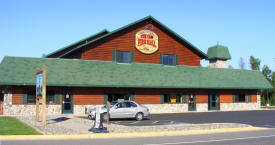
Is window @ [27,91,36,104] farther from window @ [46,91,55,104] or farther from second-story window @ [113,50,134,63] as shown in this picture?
second-story window @ [113,50,134,63]

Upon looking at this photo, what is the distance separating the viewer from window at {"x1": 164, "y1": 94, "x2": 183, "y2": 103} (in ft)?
114

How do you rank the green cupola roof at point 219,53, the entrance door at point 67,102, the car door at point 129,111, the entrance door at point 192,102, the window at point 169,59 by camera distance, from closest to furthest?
the car door at point 129,111 → the entrance door at point 67,102 → the entrance door at point 192,102 → the window at point 169,59 → the green cupola roof at point 219,53

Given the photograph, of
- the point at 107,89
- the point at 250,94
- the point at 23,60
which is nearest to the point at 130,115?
the point at 107,89

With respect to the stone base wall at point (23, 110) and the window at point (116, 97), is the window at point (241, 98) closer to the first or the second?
the window at point (116, 97)

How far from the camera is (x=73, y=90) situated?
2994 cm

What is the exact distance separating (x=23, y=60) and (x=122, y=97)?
10612 millimetres

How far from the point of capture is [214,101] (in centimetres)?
3838

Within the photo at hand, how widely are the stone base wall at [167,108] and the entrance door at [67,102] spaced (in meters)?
8.29

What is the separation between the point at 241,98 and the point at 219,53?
10.3 m

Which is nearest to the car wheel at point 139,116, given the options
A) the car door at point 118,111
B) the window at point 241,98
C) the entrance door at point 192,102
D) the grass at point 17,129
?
the car door at point 118,111

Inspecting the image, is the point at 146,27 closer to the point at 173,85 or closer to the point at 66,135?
the point at 173,85

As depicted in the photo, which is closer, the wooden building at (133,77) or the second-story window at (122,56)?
the wooden building at (133,77)

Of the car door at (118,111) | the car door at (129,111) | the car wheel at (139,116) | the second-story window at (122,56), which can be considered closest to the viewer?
the car door at (118,111)

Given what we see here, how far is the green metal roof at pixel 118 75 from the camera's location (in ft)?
93.5
